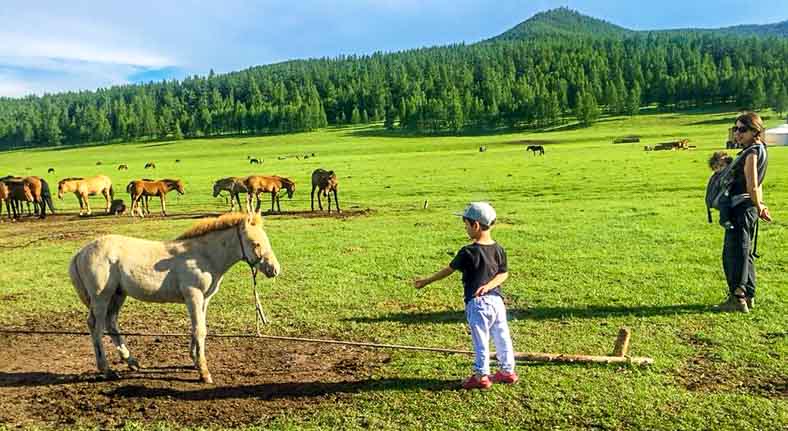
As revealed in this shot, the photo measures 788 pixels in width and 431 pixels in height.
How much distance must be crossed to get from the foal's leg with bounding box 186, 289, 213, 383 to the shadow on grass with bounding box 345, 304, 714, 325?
3.01 metres

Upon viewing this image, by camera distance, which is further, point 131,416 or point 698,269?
point 698,269

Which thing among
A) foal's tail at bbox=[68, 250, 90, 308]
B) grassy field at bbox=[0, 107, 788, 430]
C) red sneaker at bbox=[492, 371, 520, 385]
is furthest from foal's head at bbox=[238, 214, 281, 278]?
red sneaker at bbox=[492, 371, 520, 385]

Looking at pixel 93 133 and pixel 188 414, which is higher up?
pixel 93 133

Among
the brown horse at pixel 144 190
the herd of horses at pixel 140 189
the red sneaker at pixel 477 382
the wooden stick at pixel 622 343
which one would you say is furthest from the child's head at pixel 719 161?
the brown horse at pixel 144 190

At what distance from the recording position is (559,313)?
373 inches

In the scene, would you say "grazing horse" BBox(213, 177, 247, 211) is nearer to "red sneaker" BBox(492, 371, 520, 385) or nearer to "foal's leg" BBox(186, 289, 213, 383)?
"foal's leg" BBox(186, 289, 213, 383)

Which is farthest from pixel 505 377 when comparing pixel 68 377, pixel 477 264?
pixel 68 377

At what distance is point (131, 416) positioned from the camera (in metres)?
6.16

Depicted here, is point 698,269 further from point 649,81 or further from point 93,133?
point 93,133

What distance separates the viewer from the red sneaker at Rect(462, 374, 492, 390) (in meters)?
6.41

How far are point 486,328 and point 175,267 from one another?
3887 mm

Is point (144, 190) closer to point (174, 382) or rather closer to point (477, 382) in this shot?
point (174, 382)

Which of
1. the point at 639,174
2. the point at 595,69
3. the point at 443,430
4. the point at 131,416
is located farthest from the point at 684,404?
the point at 595,69

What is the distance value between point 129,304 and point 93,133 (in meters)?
158
